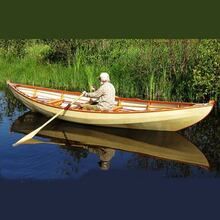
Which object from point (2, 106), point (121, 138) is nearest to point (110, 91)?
point (121, 138)

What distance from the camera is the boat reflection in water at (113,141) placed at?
1403cm

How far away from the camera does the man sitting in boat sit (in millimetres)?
16031

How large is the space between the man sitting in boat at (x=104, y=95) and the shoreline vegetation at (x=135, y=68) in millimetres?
3162

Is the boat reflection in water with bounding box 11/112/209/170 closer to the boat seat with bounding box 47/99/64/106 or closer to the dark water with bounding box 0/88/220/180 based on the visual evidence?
the dark water with bounding box 0/88/220/180

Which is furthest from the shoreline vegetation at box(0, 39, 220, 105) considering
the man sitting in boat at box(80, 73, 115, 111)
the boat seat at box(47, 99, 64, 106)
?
the man sitting in boat at box(80, 73, 115, 111)

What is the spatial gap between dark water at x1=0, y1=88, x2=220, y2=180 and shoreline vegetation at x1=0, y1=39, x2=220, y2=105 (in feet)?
6.47

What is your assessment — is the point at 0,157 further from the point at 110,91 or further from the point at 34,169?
the point at 110,91

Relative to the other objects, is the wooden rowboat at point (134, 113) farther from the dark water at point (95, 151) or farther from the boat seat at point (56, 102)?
the dark water at point (95, 151)

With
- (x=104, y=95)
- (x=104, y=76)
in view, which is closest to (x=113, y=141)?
(x=104, y=95)

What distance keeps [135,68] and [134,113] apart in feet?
18.1

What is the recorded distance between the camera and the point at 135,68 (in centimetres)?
2086

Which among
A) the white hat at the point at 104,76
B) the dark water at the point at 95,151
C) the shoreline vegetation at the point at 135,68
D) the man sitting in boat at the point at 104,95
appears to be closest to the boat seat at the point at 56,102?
the dark water at the point at 95,151

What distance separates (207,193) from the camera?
11391mm

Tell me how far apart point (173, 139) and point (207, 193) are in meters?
4.26
